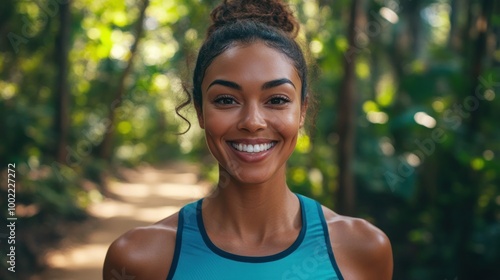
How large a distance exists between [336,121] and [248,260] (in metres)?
7.87

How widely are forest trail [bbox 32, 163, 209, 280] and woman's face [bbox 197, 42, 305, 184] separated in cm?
592

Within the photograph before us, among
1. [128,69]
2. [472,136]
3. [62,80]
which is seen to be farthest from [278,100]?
[128,69]

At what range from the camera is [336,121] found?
31.6 ft

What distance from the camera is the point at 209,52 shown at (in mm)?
2014

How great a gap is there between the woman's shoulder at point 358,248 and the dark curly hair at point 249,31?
476 mm

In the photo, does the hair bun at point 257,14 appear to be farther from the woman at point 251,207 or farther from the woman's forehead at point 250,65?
the woman's forehead at point 250,65

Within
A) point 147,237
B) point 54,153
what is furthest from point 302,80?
Answer: point 54,153

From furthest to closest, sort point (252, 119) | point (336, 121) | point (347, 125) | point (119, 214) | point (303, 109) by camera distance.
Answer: point (119, 214) < point (336, 121) < point (347, 125) < point (303, 109) < point (252, 119)

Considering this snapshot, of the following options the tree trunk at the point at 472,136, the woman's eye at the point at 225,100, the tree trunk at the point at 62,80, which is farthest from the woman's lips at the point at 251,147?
the tree trunk at the point at 62,80

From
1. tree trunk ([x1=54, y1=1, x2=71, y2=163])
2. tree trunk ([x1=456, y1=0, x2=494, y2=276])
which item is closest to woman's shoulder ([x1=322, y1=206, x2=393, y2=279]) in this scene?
tree trunk ([x1=456, y1=0, x2=494, y2=276])

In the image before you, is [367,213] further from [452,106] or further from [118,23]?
[118,23]

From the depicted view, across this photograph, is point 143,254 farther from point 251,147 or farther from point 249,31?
point 249,31

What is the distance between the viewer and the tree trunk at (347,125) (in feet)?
21.7

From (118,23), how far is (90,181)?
5.41 m
